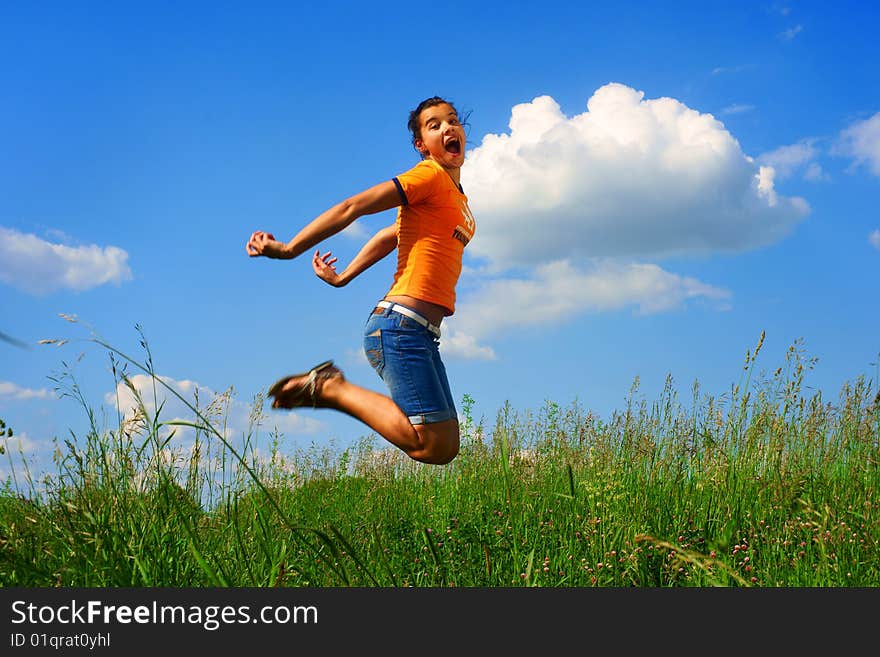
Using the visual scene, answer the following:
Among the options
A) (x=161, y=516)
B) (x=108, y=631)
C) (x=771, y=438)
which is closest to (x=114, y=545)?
(x=161, y=516)

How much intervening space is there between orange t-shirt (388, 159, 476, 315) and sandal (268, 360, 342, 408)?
25.7 inches

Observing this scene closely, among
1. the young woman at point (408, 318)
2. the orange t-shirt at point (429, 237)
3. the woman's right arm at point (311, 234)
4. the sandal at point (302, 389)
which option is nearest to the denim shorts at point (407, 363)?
the young woman at point (408, 318)

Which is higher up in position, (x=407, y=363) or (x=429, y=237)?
(x=429, y=237)

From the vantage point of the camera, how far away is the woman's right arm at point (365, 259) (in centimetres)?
504

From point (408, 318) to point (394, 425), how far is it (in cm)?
60

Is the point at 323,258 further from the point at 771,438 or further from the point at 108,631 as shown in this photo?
the point at 771,438

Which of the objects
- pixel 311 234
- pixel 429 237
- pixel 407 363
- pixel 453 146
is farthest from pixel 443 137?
pixel 407 363

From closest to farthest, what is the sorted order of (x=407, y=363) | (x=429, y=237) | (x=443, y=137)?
(x=407, y=363) < (x=429, y=237) < (x=443, y=137)

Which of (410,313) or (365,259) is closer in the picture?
(410,313)

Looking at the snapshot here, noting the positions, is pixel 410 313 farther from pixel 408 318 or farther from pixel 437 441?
pixel 437 441

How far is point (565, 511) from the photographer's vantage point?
564 cm

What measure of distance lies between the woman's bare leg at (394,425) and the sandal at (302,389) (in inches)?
0.5

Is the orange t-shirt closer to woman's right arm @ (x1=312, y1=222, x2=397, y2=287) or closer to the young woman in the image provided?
the young woman

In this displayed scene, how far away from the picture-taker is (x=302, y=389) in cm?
443
